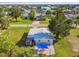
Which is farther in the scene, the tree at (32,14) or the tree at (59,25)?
the tree at (32,14)

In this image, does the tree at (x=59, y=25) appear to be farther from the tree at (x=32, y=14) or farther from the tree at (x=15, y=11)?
the tree at (x=15, y=11)

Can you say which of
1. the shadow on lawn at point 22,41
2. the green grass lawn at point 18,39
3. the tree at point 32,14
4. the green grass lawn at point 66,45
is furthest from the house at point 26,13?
the green grass lawn at point 66,45

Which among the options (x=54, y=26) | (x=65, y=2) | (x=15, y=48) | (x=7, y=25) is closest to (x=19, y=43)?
(x=15, y=48)

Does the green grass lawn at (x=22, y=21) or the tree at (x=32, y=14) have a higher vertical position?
the tree at (x=32, y=14)

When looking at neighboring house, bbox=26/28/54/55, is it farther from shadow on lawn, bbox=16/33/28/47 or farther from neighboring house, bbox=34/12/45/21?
neighboring house, bbox=34/12/45/21

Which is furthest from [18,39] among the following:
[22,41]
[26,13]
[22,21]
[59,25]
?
[59,25]

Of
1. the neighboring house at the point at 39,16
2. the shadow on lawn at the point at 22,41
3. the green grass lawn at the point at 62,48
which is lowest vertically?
the green grass lawn at the point at 62,48

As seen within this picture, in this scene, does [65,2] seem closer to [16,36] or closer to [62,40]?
[62,40]
